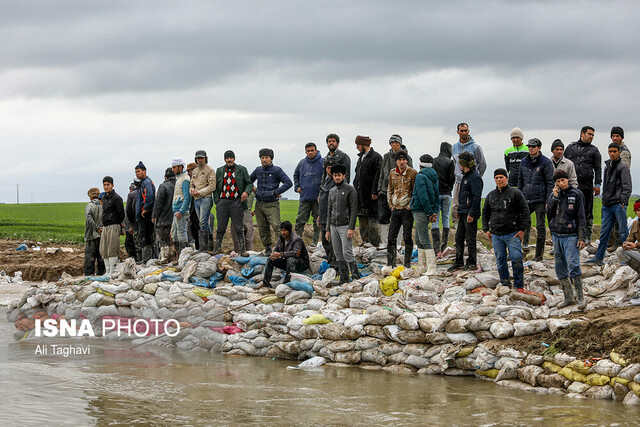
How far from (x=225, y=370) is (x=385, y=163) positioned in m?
4.54

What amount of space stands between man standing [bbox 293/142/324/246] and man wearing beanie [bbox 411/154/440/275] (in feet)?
6.82

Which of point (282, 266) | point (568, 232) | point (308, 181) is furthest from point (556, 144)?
point (282, 266)

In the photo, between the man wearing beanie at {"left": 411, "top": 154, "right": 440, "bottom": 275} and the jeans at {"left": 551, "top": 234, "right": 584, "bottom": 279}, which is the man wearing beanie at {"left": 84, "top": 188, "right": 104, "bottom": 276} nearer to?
the man wearing beanie at {"left": 411, "top": 154, "right": 440, "bottom": 275}

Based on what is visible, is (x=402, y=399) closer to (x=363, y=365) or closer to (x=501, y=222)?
(x=363, y=365)

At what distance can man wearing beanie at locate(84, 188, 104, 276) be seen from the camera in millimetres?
14445

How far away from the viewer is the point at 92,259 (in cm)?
1491

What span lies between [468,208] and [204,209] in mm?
4898

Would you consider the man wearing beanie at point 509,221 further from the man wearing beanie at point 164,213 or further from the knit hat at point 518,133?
the man wearing beanie at point 164,213

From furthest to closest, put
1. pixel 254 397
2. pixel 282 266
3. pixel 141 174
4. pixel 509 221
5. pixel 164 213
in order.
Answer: pixel 141 174
pixel 164 213
pixel 282 266
pixel 509 221
pixel 254 397

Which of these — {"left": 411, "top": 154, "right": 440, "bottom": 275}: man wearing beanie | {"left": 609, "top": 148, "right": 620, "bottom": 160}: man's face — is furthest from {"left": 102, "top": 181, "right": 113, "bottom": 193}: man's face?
{"left": 609, "top": 148, "right": 620, "bottom": 160}: man's face

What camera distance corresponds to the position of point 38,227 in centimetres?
3528

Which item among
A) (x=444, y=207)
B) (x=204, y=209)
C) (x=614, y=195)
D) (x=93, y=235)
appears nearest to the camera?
(x=614, y=195)

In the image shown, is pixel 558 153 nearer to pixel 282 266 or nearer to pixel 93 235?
pixel 282 266

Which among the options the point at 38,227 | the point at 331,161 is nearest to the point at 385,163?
the point at 331,161
